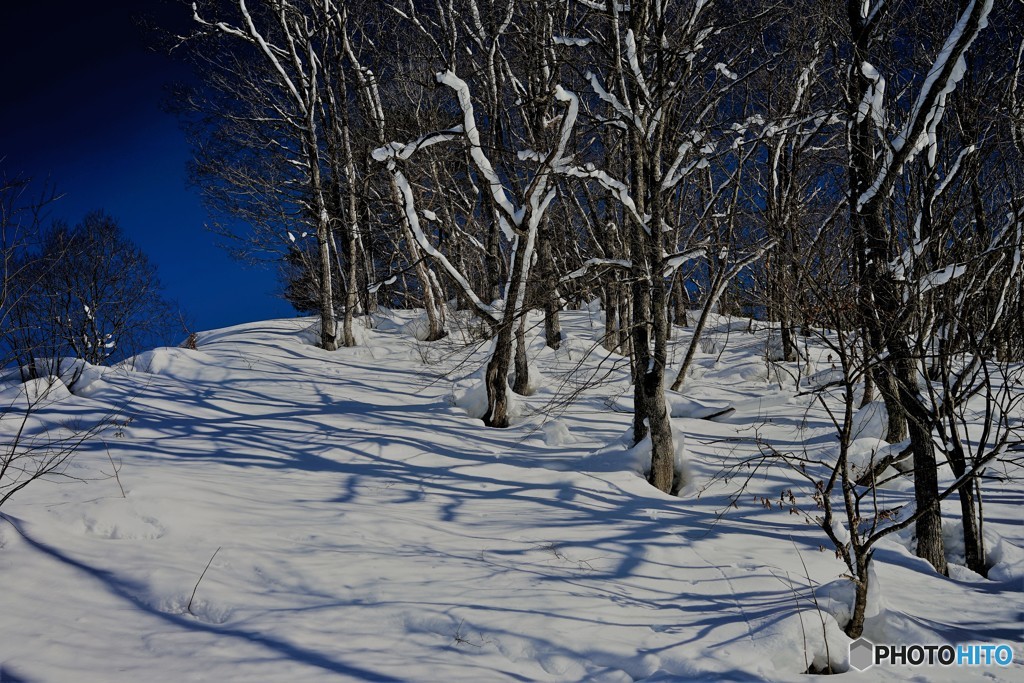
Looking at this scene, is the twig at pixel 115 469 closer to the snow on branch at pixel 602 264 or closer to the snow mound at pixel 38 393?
the snow mound at pixel 38 393

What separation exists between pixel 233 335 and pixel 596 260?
10.7 meters

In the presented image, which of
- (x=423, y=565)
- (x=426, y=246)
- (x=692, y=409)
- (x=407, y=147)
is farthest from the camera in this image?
(x=692, y=409)

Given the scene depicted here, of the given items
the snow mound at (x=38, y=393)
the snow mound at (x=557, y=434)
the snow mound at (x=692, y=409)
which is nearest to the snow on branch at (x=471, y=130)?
the snow mound at (x=557, y=434)

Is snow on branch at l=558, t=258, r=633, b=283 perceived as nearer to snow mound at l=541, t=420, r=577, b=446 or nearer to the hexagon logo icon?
snow mound at l=541, t=420, r=577, b=446

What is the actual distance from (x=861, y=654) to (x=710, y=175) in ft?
50.4

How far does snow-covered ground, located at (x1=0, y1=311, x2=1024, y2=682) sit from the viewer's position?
314cm

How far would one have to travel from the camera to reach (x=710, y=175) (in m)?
16.8

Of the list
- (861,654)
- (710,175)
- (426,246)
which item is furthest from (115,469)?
(710,175)

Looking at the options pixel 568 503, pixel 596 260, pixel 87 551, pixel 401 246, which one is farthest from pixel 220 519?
pixel 401 246

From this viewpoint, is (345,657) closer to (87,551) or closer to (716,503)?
(87,551)

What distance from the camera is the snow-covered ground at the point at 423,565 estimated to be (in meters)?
3.14

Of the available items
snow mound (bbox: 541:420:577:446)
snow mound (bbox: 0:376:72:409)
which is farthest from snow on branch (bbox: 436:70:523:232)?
snow mound (bbox: 0:376:72:409)

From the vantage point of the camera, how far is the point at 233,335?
13742 mm

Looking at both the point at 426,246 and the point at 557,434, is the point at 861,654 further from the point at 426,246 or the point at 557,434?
the point at 426,246
